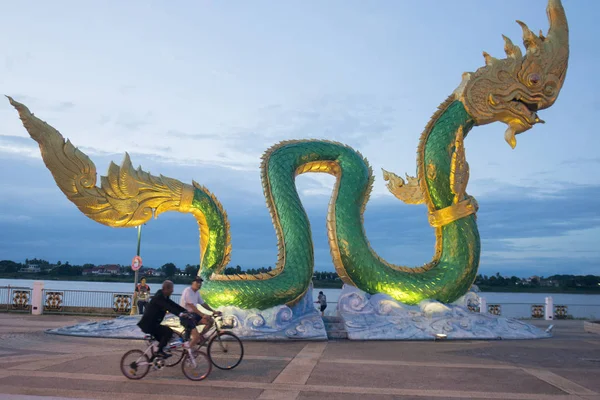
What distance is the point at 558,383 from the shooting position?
661cm

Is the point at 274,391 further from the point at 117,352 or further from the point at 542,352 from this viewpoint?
the point at 542,352

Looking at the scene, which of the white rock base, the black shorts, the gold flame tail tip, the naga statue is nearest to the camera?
Result: the black shorts

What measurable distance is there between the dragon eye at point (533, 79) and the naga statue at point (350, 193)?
22 mm

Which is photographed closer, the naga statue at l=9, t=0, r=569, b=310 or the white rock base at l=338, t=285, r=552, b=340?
the naga statue at l=9, t=0, r=569, b=310

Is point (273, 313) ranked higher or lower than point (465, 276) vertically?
lower

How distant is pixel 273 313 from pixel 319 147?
151 inches

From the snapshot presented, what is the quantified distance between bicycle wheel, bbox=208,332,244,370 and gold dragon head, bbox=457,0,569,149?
25.1 ft

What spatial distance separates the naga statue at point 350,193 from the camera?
10695mm

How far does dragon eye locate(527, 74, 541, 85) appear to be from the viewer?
12039mm

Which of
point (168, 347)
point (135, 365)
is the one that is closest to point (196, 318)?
point (168, 347)

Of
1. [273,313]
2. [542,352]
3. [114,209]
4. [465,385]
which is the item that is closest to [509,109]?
[542,352]

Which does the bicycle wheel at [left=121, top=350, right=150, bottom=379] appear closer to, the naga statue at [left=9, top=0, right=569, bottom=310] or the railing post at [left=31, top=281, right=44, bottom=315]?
the naga statue at [left=9, top=0, right=569, bottom=310]

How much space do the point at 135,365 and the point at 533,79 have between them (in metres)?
10.2

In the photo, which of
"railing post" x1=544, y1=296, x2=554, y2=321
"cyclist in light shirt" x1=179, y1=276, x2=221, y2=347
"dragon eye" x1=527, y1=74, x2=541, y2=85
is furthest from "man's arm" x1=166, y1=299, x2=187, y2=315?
"railing post" x1=544, y1=296, x2=554, y2=321
